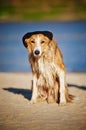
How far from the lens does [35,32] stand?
3.94 metres

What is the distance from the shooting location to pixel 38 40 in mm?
3912

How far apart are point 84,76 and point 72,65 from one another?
33.4 inches

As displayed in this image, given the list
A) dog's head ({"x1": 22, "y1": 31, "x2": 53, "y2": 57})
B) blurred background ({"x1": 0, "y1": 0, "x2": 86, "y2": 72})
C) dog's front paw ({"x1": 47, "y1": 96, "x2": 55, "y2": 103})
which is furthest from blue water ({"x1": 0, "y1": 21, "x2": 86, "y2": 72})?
dog's front paw ({"x1": 47, "y1": 96, "x2": 55, "y2": 103})

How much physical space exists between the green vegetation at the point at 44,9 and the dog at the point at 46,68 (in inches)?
5.4

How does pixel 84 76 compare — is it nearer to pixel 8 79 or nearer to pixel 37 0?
pixel 8 79

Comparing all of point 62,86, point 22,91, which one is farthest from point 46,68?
point 22,91

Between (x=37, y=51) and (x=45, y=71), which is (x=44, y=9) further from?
(x=45, y=71)

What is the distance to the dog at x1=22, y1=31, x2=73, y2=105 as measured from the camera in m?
3.91

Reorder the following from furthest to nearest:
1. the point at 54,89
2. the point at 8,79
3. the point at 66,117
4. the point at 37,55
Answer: the point at 8,79 < the point at 54,89 < the point at 37,55 < the point at 66,117

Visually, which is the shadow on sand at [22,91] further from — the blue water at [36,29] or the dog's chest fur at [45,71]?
the dog's chest fur at [45,71]

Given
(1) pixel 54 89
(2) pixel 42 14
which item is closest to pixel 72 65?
(1) pixel 54 89

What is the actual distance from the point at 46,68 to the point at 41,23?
345mm

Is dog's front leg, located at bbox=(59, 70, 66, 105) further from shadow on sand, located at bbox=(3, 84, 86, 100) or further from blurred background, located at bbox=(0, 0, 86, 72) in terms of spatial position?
shadow on sand, located at bbox=(3, 84, 86, 100)

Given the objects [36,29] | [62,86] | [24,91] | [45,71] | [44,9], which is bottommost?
[24,91]
